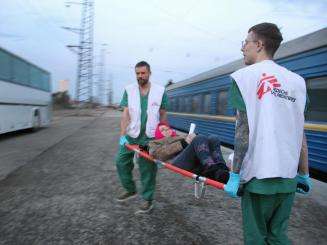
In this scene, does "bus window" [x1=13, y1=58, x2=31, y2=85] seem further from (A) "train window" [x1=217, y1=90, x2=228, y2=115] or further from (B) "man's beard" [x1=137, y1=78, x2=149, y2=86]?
(B) "man's beard" [x1=137, y1=78, x2=149, y2=86]

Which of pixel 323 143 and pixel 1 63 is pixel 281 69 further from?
pixel 1 63

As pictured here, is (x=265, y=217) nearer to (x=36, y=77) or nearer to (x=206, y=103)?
(x=206, y=103)

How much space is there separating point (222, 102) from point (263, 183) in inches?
379

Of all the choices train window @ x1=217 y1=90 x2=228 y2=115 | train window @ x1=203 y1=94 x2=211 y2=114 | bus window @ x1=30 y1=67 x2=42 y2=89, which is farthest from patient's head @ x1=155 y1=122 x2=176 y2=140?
bus window @ x1=30 y1=67 x2=42 y2=89

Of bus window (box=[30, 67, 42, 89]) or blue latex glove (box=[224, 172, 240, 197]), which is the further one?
bus window (box=[30, 67, 42, 89])

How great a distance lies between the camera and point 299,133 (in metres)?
2.49

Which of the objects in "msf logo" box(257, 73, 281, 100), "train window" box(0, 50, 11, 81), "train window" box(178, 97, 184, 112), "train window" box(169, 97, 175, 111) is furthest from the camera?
"train window" box(169, 97, 175, 111)

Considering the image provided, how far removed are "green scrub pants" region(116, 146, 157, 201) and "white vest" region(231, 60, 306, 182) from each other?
254 cm

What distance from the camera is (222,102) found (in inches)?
468

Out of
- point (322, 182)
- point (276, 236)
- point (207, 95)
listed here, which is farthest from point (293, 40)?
point (276, 236)

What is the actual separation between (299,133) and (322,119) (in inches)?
184

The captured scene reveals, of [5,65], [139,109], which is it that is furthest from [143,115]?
[5,65]

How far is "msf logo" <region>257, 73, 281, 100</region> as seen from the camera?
235 centimetres

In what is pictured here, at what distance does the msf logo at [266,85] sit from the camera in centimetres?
235
